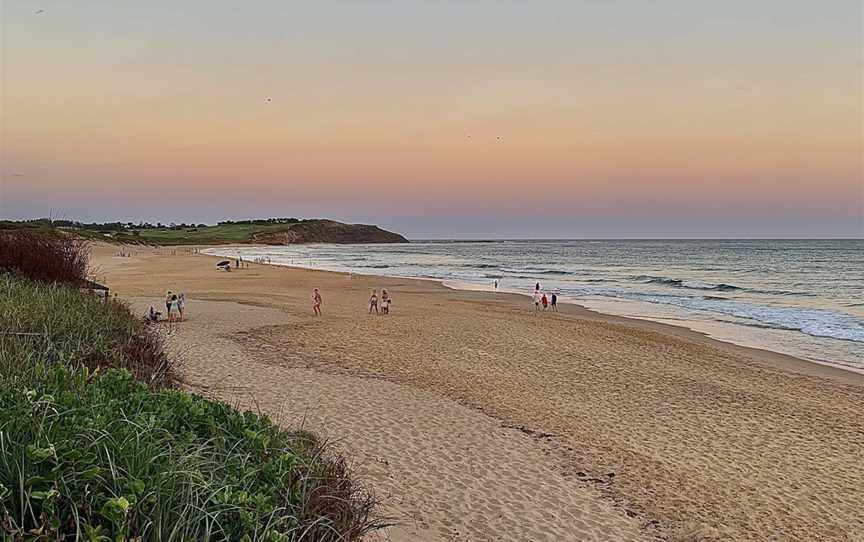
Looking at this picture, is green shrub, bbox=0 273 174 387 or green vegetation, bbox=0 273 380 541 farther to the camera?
green shrub, bbox=0 273 174 387

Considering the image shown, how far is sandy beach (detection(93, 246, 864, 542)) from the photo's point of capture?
6.38 metres

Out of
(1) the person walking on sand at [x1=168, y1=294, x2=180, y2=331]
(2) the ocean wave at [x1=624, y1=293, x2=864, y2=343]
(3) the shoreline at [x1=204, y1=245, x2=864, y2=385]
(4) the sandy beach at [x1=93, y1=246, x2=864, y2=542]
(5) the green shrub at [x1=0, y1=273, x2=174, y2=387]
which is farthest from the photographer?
(2) the ocean wave at [x1=624, y1=293, x2=864, y2=343]

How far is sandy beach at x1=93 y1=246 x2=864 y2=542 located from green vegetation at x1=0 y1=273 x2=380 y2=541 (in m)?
2.03

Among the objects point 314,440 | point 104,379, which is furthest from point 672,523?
point 104,379

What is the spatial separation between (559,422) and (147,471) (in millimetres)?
7395

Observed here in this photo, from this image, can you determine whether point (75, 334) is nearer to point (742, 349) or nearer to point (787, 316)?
point (742, 349)

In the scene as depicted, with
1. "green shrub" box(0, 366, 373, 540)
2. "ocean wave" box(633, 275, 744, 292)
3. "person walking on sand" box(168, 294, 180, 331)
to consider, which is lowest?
"ocean wave" box(633, 275, 744, 292)

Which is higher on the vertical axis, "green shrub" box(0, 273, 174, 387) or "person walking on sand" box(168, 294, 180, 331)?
"green shrub" box(0, 273, 174, 387)

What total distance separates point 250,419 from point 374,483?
2641 mm

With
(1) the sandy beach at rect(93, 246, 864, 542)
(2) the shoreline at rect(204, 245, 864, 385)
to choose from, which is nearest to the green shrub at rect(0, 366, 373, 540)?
(1) the sandy beach at rect(93, 246, 864, 542)

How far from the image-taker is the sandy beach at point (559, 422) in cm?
638

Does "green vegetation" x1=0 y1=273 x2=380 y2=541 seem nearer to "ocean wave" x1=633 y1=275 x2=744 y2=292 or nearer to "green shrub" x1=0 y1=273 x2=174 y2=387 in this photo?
"green shrub" x1=0 y1=273 x2=174 y2=387

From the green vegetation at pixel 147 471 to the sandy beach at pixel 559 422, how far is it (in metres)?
2.03

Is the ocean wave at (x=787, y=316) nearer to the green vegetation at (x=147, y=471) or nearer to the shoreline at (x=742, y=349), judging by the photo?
the shoreline at (x=742, y=349)
